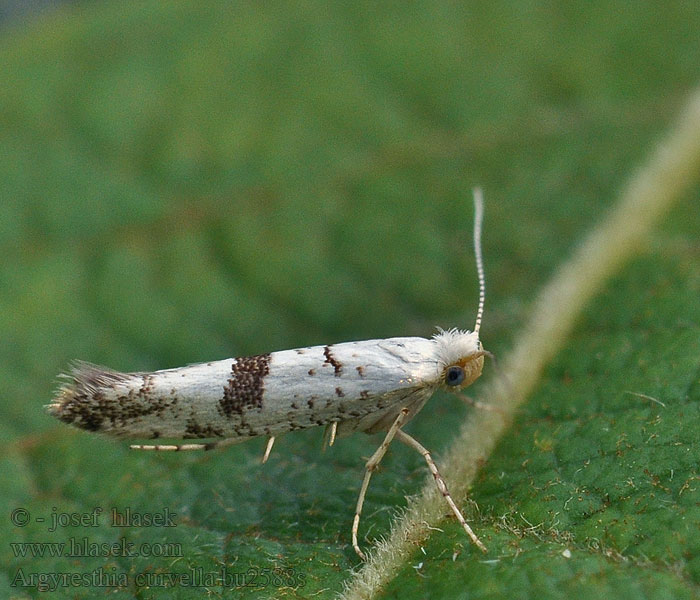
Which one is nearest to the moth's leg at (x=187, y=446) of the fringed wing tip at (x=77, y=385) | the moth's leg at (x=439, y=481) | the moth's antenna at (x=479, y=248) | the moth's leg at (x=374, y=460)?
the fringed wing tip at (x=77, y=385)

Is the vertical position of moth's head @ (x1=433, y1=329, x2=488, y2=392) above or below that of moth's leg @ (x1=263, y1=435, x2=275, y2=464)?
above


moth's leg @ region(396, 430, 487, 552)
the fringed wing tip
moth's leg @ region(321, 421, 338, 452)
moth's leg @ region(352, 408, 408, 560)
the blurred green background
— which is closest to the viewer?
moth's leg @ region(396, 430, 487, 552)

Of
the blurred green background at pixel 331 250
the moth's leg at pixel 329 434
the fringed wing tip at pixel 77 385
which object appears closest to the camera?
the blurred green background at pixel 331 250

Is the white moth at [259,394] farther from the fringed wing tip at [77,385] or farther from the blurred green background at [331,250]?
the blurred green background at [331,250]

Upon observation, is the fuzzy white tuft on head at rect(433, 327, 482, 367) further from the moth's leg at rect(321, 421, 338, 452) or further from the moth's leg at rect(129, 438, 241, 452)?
the moth's leg at rect(129, 438, 241, 452)

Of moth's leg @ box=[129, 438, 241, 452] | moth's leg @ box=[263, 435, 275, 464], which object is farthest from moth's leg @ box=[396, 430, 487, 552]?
moth's leg @ box=[129, 438, 241, 452]

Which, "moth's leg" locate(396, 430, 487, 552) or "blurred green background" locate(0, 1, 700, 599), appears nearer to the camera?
"moth's leg" locate(396, 430, 487, 552)

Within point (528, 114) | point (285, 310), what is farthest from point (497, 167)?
point (285, 310)

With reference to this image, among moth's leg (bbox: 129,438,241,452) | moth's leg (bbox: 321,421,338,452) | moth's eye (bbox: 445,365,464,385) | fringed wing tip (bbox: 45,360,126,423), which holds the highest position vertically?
moth's eye (bbox: 445,365,464,385)

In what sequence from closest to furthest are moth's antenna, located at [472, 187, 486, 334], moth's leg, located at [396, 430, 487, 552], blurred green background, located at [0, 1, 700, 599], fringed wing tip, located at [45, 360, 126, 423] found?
moth's leg, located at [396, 430, 487, 552] → blurred green background, located at [0, 1, 700, 599] → fringed wing tip, located at [45, 360, 126, 423] → moth's antenna, located at [472, 187, 486, 334]
